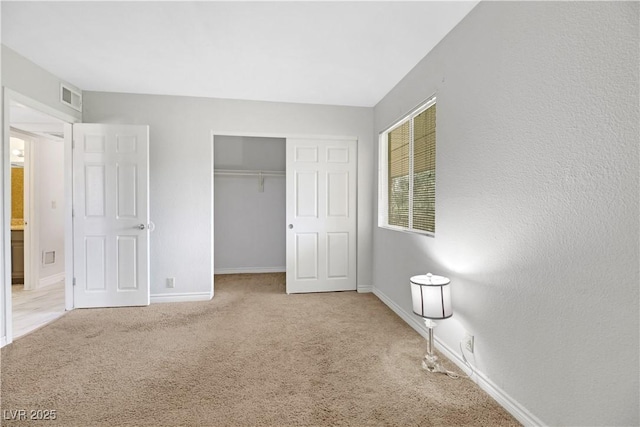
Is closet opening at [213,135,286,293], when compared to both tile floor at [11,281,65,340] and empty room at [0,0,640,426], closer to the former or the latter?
empty room at [0,0,640,426]

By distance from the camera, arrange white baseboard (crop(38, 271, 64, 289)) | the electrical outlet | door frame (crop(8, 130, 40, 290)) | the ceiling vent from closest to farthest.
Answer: the electrical outlet < the ceiling vent < door frame (crop(8, 130, 40, 290)) < white baseboard (crop(38, 271, 64, 289))

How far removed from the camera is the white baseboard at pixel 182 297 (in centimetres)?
374

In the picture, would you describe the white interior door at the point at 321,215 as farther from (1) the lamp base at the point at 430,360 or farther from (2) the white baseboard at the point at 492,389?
(1) the lamp base at the point at 430,360

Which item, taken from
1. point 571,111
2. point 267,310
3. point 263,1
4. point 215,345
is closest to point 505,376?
point 571,111

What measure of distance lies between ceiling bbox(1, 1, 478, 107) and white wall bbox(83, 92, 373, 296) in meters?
0.27

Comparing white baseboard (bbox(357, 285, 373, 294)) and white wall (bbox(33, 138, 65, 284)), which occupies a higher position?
white wall (bbox(33, 138, 65, 284))

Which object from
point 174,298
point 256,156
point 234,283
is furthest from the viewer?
point 256,156

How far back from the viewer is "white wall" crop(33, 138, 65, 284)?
4.43 metres

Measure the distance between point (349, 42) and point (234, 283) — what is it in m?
3.61

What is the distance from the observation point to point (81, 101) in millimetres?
3568

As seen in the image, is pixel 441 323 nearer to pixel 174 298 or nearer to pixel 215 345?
pixel 215 345

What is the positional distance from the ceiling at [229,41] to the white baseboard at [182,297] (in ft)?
7.96

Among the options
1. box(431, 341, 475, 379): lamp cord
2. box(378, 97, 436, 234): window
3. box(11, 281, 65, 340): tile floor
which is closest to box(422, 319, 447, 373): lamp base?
box(431, 341, 475, 379): lamp cord

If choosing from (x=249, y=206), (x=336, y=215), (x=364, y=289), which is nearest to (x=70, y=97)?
(x=249, y=206)
